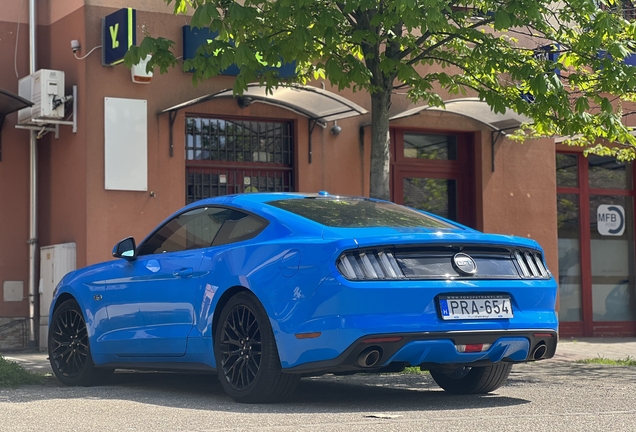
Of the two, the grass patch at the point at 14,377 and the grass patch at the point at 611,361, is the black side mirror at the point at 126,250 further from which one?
the grass patch at the point at 611,361

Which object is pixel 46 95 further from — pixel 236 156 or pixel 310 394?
pixel 310 394

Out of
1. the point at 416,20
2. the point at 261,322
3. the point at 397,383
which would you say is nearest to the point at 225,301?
the point at 261,322

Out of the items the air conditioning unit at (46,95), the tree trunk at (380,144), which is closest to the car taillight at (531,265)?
the tree trunk at (380,144)

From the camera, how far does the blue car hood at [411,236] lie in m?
6.08

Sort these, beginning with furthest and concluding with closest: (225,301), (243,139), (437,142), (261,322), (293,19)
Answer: (437,142) < (243,139) < (293,19) < (225,301) < (261,322)

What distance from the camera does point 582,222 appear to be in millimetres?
17031

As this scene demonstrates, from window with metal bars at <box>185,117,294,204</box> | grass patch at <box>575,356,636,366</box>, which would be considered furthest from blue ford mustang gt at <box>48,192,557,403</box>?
window with metal bars at <box>185,117,294,204</box>

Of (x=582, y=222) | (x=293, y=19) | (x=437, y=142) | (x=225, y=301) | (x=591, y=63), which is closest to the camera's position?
(x=225, y=301)

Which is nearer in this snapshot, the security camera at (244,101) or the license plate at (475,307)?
the license plate at (475,307)

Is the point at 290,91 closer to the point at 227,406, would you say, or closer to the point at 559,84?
the point at 559,84

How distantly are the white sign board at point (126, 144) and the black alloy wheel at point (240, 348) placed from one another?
260 inches

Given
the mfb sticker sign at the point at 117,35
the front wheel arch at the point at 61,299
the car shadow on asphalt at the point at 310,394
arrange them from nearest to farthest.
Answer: the car shadow on asphalt at the point at 310,394 → the front wheel arch at the point at 61,299 → the mfb sticker sign at the point at 117,35

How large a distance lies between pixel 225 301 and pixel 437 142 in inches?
367

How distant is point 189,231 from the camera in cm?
740
